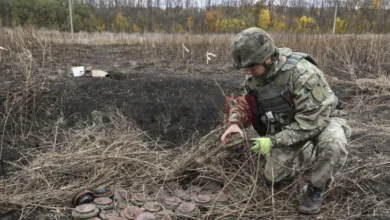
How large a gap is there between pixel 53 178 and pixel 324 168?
2074mm

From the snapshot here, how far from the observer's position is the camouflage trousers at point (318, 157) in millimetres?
2295

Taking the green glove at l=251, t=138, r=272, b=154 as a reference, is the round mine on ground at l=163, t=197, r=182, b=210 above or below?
below

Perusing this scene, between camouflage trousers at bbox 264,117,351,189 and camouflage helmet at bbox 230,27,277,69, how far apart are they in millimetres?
651

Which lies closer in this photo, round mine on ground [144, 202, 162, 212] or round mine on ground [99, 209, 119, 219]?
round mine on ground [99, 209, 119, 219]

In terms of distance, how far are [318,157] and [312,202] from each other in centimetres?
31

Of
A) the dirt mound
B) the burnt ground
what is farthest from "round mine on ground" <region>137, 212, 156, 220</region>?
the dirt mound

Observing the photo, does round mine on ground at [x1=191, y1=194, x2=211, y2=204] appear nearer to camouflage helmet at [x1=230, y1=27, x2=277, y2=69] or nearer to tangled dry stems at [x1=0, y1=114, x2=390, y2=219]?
tangled dry stems at [x1=0, y1=114, x2=390, y2=219]

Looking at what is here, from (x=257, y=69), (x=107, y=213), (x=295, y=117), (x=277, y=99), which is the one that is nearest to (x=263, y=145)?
(x=295, y=117)

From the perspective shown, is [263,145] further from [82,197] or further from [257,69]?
[82,197]

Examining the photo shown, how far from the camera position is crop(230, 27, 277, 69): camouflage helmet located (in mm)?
2301

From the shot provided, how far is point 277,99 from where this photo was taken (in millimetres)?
2492

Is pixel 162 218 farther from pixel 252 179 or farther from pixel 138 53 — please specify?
pixel 138 53

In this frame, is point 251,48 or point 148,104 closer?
point 251,48

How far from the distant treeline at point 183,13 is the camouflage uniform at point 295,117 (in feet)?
51.6
